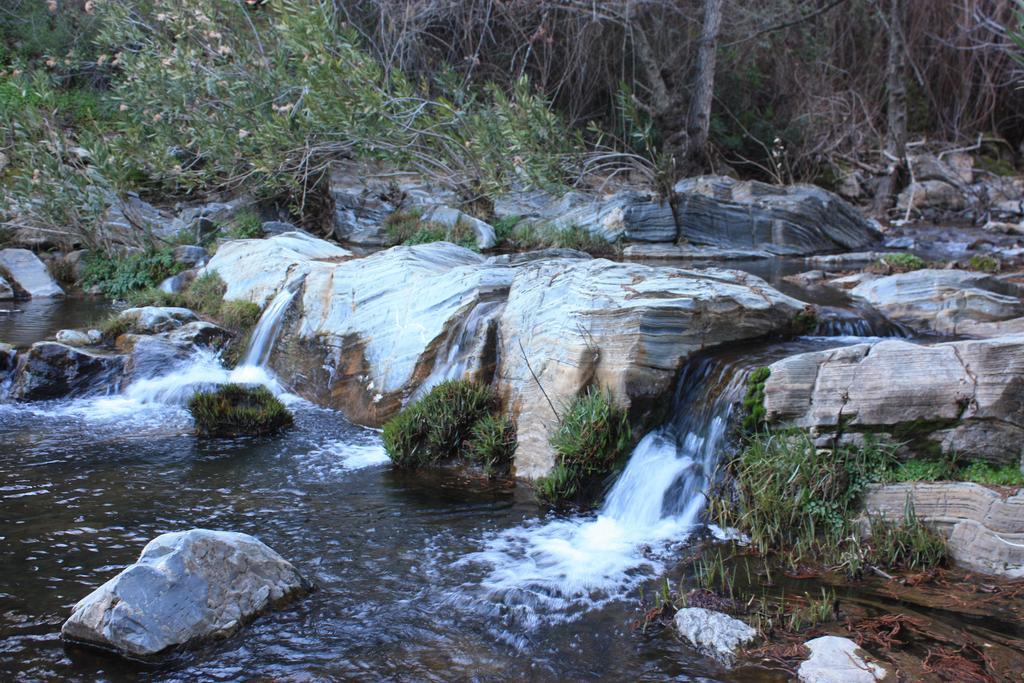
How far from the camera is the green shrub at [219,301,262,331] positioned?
11172 mm

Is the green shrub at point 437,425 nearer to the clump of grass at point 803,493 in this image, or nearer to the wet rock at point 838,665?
the clump of grass at point 803,493

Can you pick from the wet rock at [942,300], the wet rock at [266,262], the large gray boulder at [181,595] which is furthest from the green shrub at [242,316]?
the wet rock at [942,300]

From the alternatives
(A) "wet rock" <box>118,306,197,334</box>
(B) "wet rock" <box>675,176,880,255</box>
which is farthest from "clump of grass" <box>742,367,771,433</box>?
(B) "wet rock" <box>675,176,880,255</box>

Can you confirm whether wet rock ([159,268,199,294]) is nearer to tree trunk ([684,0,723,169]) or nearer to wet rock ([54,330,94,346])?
wet rock ([54,330,94,346])

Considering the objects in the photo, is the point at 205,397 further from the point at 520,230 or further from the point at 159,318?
the point at 520,230

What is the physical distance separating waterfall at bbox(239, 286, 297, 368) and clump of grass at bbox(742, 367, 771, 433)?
6270 mm

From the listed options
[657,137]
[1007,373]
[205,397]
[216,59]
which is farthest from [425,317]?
[657,137]

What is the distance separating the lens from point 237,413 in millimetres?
8398

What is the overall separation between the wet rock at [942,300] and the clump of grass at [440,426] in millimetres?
4464

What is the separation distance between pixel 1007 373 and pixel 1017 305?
3.55m

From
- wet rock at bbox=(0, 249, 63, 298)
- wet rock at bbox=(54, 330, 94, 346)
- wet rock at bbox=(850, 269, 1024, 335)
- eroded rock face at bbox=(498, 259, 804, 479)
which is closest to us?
eroded rock face at bbox=(498, 259, 804, 479)

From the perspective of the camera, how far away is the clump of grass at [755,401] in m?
6.30

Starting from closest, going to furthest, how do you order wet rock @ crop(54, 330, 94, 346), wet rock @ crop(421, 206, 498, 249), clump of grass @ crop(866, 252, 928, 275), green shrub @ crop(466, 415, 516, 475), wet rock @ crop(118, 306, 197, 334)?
green shrub @ crop(466, 415, 516, 475)
wet rock @ crop(54, 330, 94, 346)
wet rock @ crop(118, 306, 197, 334)
clump of grass @ crop(866, 252, 928, 275)
wet rock @ crop(421, 206, 498, 249)

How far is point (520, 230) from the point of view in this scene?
16.0m
